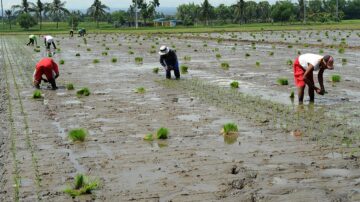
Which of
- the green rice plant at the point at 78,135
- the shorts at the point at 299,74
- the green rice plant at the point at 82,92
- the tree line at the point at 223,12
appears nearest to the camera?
the green rice plant at the point at 78,135

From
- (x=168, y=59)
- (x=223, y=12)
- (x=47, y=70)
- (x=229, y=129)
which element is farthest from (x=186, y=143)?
(x=223, y=12)

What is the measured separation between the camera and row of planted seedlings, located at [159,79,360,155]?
8120 millimetres

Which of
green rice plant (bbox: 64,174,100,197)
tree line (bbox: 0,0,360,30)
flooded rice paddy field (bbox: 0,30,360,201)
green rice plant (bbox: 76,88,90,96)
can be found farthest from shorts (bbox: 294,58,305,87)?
tree line (bbox: 0,0,360,30)

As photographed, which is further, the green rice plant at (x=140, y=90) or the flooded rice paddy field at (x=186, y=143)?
the green rice plant at (x=140, y=90)

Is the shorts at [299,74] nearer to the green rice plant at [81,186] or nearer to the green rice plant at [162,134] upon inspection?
the green rice plant at [162,134]

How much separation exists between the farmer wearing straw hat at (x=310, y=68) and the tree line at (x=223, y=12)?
7991 cm

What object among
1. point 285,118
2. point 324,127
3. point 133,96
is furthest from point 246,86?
point 324,127

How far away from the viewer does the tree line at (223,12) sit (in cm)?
9591

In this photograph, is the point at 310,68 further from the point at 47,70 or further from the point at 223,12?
the point at 223,12

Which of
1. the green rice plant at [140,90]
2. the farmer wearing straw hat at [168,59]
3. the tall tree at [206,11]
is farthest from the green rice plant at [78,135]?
the tall tree at [206,11]

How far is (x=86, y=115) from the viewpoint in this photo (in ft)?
35.3

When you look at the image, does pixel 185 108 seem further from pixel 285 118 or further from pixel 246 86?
pixel 246 86

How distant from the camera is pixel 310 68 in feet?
34.6

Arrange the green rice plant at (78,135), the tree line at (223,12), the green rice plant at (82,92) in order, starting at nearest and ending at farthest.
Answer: the green rice plant at (78,135), the green rice plant at (82,92), the tree line at (223,12)
